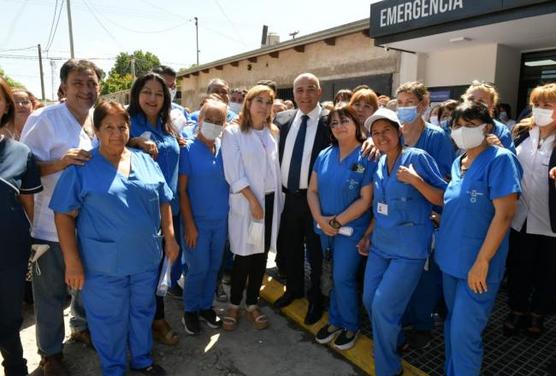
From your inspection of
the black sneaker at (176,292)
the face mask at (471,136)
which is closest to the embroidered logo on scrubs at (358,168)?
the face mask at (471,136)

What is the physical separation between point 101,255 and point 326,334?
76.9 inches

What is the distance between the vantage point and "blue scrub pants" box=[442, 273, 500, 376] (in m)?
2.37

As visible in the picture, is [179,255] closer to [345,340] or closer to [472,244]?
[345,340]

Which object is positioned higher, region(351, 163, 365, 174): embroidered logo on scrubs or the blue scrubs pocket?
region(351, 163, 365, 174): embroidered logo on scrubs

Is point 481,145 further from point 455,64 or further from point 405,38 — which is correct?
point 455,64

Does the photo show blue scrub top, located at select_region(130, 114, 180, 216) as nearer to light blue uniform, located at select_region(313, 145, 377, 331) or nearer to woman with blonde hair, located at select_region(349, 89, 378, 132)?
light blue uniform, located at select_region(313, 145, 377, 331)

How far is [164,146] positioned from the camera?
124 inches

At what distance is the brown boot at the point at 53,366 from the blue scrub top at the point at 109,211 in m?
0.90

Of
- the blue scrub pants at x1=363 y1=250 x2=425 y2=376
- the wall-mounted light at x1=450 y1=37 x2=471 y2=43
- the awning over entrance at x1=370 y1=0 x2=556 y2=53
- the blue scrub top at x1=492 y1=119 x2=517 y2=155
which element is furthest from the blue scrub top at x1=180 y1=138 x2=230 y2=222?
the wall-mounted light at x1=450 y1=37 x2=471 y2=43

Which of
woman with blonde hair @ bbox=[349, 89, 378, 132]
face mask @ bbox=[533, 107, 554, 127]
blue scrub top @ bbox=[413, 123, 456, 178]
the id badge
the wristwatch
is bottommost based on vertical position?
the wristwatch

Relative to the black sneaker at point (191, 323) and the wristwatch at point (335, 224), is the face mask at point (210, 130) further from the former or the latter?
the black sneaker at point (191, 323)

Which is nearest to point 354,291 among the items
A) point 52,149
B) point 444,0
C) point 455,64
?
point 52,149

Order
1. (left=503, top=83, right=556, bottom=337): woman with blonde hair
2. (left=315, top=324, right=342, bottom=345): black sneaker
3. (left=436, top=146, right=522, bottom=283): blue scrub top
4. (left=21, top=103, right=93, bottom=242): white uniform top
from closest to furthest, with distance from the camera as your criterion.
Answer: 1. (left=436, top=146, right=522, bottom=283): blue scrub top
2. (left=21, top=103, right=93, bottom=242): white uniform top
3. (left=503, top=83, right=556, bottom=337): woman with blonde hair
4. (left=315, top=324, right=342, bottom=345): black sneaker

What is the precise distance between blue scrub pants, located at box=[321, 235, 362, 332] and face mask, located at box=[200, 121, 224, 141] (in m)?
1.30
